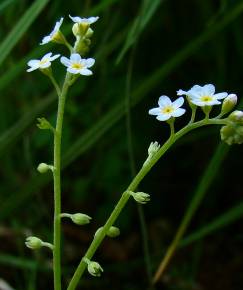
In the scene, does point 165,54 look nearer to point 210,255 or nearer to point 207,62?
point 207,62

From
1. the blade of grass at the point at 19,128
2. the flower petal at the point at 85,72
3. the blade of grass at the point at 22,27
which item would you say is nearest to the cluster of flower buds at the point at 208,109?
the flower petal at the point at 85,72

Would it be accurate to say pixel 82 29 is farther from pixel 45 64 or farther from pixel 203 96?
pixel 203 96

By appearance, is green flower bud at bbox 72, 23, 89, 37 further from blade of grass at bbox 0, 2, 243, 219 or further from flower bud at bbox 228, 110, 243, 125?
blade of grass at bbox 0, 2, 243, 219

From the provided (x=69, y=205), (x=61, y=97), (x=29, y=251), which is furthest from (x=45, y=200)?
(x=61, y=97)

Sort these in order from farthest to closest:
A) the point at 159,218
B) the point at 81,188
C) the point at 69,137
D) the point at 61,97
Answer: the point at 159,218
the point at 81,188
the point at 69,137
the point at 61,97

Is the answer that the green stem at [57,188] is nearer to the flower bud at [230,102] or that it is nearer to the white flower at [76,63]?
the white flower at [76,63]

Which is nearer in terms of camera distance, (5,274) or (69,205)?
(5,274)
